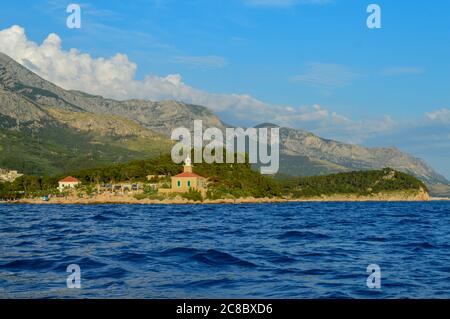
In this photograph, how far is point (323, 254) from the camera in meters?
28.2

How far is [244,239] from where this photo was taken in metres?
37.5

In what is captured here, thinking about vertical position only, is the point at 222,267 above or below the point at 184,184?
below

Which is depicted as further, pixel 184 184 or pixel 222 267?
pixel 184 184

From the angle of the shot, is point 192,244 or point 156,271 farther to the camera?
point 192,244

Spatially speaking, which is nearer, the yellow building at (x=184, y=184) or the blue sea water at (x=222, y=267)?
the blue sea water at (x=222, y=267)

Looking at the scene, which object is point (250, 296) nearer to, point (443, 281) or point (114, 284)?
point (114, 284)

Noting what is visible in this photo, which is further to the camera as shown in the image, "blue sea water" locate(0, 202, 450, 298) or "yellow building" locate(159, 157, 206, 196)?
"yellow building" locate(159, 157, 206, 196)
